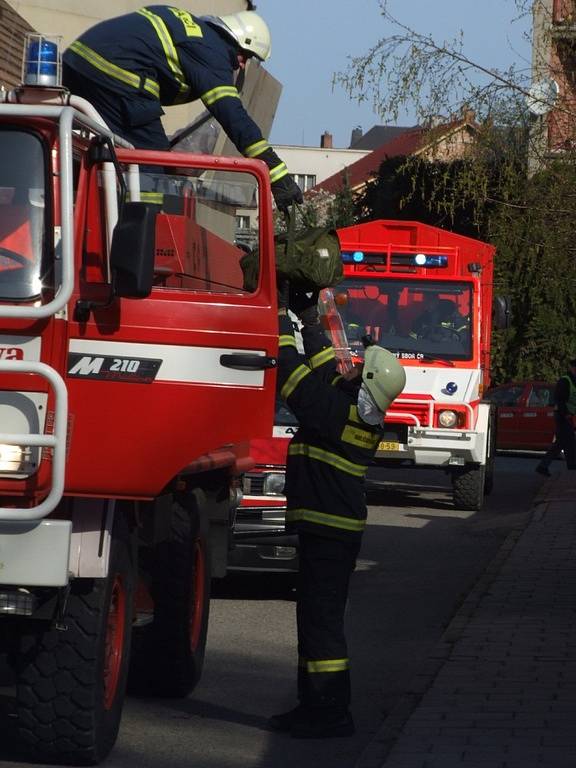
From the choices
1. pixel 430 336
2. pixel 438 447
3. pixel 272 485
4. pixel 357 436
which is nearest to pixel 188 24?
pixel 357 436

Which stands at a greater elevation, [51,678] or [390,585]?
[51,678]

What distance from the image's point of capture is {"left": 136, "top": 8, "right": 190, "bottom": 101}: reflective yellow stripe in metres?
7.09

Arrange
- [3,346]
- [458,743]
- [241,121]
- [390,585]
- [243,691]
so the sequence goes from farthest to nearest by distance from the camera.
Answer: [390,585], [243,691], [241,121], [458,743], [3,346]

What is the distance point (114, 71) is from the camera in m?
7.12

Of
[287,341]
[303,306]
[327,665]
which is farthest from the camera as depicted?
[303,306]

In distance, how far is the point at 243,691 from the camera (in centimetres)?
792

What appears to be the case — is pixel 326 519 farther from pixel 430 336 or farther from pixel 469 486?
pixel 469 486

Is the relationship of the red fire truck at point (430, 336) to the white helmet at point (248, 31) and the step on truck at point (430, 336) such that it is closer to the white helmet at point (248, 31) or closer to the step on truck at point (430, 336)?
the step on truck at point (430, 336)

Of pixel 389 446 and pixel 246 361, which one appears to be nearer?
pixel 246 361

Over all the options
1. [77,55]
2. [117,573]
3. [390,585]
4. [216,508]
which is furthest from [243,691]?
[390,585]

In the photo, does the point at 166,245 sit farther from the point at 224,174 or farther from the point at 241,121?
the point at 241,121

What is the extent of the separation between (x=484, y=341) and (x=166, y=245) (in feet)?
42.6

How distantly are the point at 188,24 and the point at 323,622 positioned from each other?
280 centimetres

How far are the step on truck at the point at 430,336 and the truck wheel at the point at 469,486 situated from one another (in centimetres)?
1
